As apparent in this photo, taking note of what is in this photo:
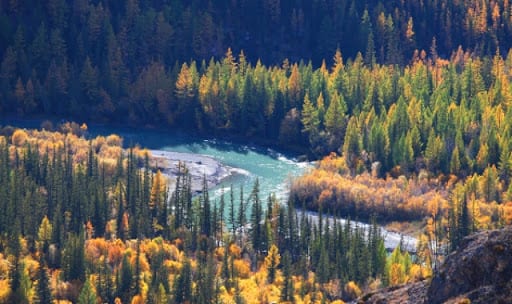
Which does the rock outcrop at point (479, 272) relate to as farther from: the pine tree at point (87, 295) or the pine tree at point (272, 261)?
the pine tree at point (272, 261)

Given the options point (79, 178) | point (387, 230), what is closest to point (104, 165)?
point (79, 178)

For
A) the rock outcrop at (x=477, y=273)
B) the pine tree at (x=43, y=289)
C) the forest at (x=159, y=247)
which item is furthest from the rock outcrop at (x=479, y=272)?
the pine tree at (x=43, y=289)

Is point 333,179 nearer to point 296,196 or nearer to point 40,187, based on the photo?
point 296,196

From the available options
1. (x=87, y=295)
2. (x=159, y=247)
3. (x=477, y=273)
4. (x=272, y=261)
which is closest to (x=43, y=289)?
(x=87, y=295)

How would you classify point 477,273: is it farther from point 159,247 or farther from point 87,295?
point 159,247

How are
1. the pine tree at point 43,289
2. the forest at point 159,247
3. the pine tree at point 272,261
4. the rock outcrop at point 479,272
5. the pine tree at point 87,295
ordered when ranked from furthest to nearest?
1. the pine tree at point 272,261
2. the forest at point 159,247
3. the pine tree at point 43,289
4. the pine tree at point 87,295
5. the rock outcrop at point 479,272

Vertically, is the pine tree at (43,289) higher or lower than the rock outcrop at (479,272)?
lower

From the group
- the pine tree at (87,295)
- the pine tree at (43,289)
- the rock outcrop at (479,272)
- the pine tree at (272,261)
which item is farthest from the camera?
the pine tree at (272,261)

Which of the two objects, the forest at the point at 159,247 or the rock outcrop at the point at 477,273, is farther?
the forest at the point at 159,247
